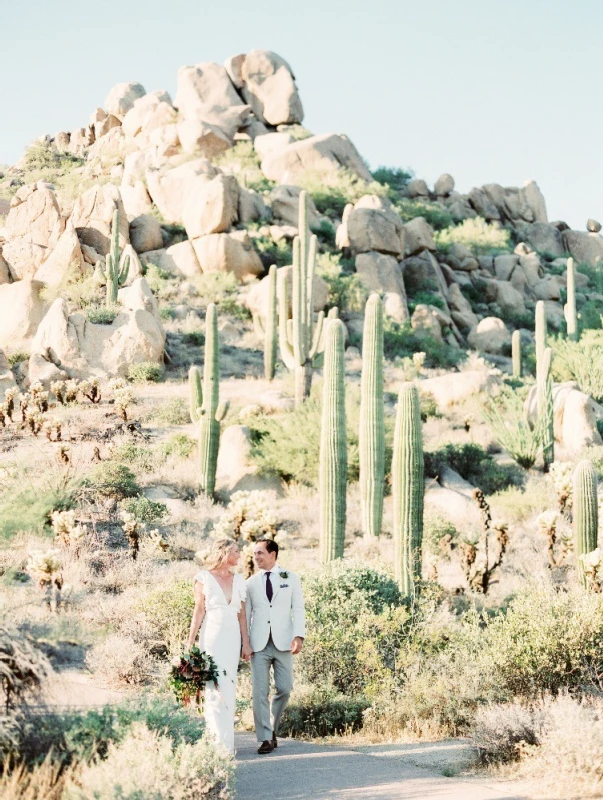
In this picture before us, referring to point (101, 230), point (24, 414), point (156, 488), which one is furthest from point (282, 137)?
point (156, 488)

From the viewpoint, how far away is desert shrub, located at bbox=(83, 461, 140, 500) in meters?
14.7

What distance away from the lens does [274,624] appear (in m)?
6.13

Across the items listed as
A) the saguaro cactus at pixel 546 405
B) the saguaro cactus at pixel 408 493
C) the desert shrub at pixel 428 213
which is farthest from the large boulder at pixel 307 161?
the saguaro cactus at pixel 408 493

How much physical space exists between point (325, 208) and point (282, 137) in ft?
13.6

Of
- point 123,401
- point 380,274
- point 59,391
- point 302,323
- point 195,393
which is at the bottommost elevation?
point 123,401

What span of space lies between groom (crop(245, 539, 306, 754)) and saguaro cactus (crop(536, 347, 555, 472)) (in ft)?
39.7

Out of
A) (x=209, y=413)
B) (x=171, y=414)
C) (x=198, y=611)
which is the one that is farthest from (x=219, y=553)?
(x=171, y=414)

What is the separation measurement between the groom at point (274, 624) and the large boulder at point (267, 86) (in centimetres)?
3591

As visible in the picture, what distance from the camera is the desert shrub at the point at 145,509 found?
45.0 feet

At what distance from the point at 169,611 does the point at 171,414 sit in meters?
10.2

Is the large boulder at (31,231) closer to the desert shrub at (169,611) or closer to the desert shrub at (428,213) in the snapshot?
the desert shrub at (428,213)

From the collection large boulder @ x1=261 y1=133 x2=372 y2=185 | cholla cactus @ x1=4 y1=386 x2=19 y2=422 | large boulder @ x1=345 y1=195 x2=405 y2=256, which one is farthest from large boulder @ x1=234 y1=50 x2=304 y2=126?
cholla cactus @ x1=4 y1=386 x2=19 y2=422

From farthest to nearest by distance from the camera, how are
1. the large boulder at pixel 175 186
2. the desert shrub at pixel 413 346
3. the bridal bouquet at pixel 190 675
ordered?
the large boulder at pixel 175 186 → the desert shrub at pixel 413 346 → the bridal bouquet at pixel 190 675

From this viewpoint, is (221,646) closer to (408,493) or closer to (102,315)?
(408,493)
